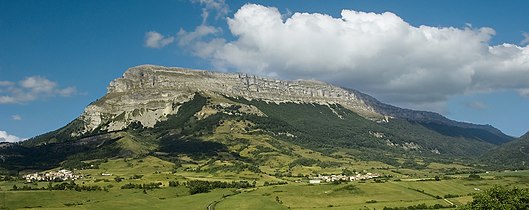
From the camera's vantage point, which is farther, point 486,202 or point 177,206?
point 177,206

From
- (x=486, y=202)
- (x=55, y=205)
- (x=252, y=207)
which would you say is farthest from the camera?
(x=55, y=205)

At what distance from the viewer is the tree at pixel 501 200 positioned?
10912cm

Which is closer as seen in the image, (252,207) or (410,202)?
(252,207)

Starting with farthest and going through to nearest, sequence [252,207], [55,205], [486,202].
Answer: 1. [55,205]
2. [252,207]
3. [486,202]

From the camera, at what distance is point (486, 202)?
365 feet

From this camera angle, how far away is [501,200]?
114312 mm

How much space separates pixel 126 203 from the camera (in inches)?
7589

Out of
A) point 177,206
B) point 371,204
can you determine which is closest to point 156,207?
point 177,206

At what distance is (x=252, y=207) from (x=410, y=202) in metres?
59.1

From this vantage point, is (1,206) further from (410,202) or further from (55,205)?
(410,202)

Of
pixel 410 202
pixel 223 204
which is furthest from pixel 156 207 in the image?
pixel 410 202

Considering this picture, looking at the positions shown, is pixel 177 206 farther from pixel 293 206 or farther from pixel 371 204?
pixel 371 204

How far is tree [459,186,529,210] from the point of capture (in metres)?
109

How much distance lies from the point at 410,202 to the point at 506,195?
8067cm
